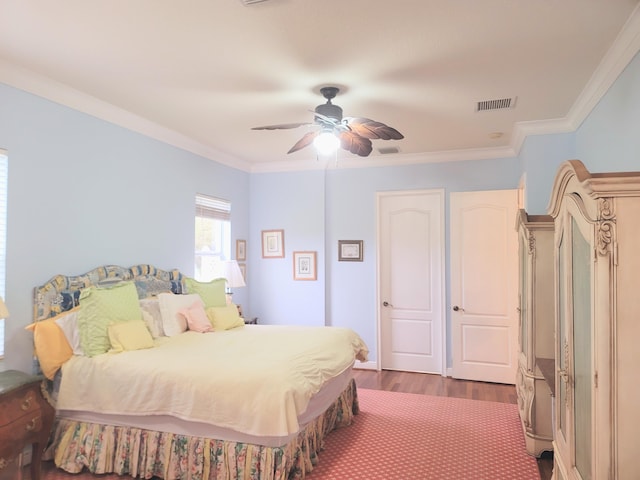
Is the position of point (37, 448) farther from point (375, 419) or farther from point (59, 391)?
point (375, 419)

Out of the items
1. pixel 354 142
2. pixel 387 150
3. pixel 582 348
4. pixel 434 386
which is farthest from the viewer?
pixel 387 150

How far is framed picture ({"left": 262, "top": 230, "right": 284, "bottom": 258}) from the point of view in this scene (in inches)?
232

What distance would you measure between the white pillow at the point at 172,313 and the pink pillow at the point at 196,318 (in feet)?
0.11

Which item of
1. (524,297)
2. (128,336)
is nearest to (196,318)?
(128,336)

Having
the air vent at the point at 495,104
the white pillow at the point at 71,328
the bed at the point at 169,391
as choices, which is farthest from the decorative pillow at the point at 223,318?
the air vent at the point at 495,104

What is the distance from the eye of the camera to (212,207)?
5164mm

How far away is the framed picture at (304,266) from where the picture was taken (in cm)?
575

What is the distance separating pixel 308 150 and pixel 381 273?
5.94 ft

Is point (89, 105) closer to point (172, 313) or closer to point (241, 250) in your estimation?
point (172, 313)

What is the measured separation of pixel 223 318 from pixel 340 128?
6.78 ft

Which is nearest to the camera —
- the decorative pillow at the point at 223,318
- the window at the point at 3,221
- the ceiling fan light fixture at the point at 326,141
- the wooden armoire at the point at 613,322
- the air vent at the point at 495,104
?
the wooden armoire at the point at 613,322

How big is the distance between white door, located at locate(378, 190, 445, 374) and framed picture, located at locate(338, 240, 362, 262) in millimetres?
277

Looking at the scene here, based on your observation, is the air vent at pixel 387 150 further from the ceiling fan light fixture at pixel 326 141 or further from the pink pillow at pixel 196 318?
the pink pillow at pixel 196 318

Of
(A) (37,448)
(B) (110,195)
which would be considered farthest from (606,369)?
(B) (110,195)
